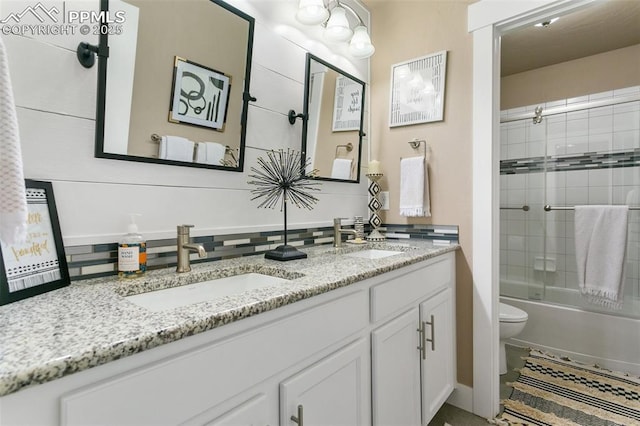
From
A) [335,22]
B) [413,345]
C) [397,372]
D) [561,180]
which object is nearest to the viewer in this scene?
[397,372]

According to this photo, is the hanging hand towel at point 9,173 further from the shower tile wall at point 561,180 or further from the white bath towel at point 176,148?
the shower tile wall at point 561,180

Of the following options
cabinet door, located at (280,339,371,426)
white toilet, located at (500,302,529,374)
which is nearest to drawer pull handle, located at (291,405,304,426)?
cabinet door, located at (280,339,371,426)

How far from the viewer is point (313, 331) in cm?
92

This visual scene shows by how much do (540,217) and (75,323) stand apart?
3.32 meters

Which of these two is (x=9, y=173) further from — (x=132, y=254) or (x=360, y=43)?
(x=360, y=43)

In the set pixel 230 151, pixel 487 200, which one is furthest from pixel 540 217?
pixel 230 151

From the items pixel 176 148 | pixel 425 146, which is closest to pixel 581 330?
pixel 425 146

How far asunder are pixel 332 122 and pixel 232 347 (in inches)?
58.9

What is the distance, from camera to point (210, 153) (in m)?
1.31

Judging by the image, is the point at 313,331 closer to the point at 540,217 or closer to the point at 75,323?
the point at 75,323

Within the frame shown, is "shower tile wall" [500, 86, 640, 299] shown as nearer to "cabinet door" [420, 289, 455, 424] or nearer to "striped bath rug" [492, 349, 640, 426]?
"striped bath rug" [492, 349, 640, 426]

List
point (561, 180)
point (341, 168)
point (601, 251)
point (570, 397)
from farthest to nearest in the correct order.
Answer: point (561, 180) → point (601, 251) → point (341, 168) → point (570, 397)

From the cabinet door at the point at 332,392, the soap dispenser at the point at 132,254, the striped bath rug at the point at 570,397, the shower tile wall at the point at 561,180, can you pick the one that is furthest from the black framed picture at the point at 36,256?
the shower tile wall at the point at 561,180

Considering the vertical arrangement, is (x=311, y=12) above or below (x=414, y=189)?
above
